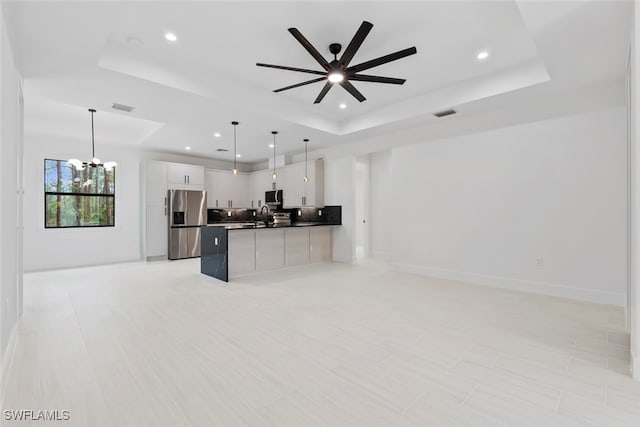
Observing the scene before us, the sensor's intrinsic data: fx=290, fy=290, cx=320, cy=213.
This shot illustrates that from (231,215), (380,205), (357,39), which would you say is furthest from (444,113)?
(231,215)

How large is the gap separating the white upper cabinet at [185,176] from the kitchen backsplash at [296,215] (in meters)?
0.92

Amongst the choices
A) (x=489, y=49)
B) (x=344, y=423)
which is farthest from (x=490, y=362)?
(x=489, y=49)

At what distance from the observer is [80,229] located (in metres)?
6.48

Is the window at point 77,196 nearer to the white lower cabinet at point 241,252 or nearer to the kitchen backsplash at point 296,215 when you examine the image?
the kitchen backsplash at point 296,215

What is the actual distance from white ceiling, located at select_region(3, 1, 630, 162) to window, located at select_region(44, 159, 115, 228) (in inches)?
59.8

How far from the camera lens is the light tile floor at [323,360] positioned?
1683mm

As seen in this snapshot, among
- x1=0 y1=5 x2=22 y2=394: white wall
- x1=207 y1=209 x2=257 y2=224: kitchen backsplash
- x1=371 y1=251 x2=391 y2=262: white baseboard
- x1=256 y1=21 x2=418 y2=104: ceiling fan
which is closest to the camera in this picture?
x1=0 y1=5 x2=22 y2=394: white wall

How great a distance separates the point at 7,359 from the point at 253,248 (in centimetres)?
350

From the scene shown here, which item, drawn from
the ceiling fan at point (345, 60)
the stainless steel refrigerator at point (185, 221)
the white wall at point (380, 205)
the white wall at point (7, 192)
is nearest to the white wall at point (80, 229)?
the stainless steel refrigerator at point (185, 221)

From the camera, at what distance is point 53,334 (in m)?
2.75

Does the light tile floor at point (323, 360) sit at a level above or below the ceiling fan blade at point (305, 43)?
below

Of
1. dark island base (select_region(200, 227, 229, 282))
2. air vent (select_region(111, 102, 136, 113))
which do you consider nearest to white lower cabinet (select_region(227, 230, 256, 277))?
dark island base (select_region(200, 227, 229, 282))

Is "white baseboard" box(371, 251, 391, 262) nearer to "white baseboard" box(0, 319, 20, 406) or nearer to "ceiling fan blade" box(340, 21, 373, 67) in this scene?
"ceiling fan blade" box(340, 21, 373, 67)

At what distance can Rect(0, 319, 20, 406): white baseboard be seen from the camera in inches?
75.0
